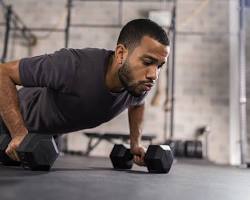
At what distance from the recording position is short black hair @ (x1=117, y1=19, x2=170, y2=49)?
1.24 metres

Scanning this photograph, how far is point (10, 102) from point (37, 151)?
0.19m

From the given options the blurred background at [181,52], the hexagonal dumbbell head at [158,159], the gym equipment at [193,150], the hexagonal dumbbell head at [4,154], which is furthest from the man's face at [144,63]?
the blurred background at [181,52]

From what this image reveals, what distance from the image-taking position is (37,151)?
1.18 meters

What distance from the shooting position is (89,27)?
4.34m

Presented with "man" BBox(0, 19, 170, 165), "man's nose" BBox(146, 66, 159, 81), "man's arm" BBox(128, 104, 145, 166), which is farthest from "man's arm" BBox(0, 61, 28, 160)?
"man's arm" BBox(128, 104, 145, 166)

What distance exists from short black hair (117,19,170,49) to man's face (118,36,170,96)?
0.06 ft

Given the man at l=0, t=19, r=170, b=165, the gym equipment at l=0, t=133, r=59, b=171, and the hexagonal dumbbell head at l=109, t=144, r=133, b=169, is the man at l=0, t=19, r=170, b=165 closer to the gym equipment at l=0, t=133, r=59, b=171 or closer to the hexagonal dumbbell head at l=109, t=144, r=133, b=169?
the gym equipment at l=0, t=133, r=59, b=171

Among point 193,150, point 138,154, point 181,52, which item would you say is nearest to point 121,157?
point 138,154

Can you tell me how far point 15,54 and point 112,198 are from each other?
3902 mm

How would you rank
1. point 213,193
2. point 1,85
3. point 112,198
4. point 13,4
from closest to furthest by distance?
point 112,198
point 213,193
point 1,85
point 13,4

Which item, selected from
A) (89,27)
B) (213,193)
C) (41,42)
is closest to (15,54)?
(41,42)

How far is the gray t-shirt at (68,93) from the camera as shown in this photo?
1.23 metres

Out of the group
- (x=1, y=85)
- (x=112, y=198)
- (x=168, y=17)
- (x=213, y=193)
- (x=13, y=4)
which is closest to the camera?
(x=112, y=198)

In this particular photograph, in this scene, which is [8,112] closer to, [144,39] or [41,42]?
[144,39]
